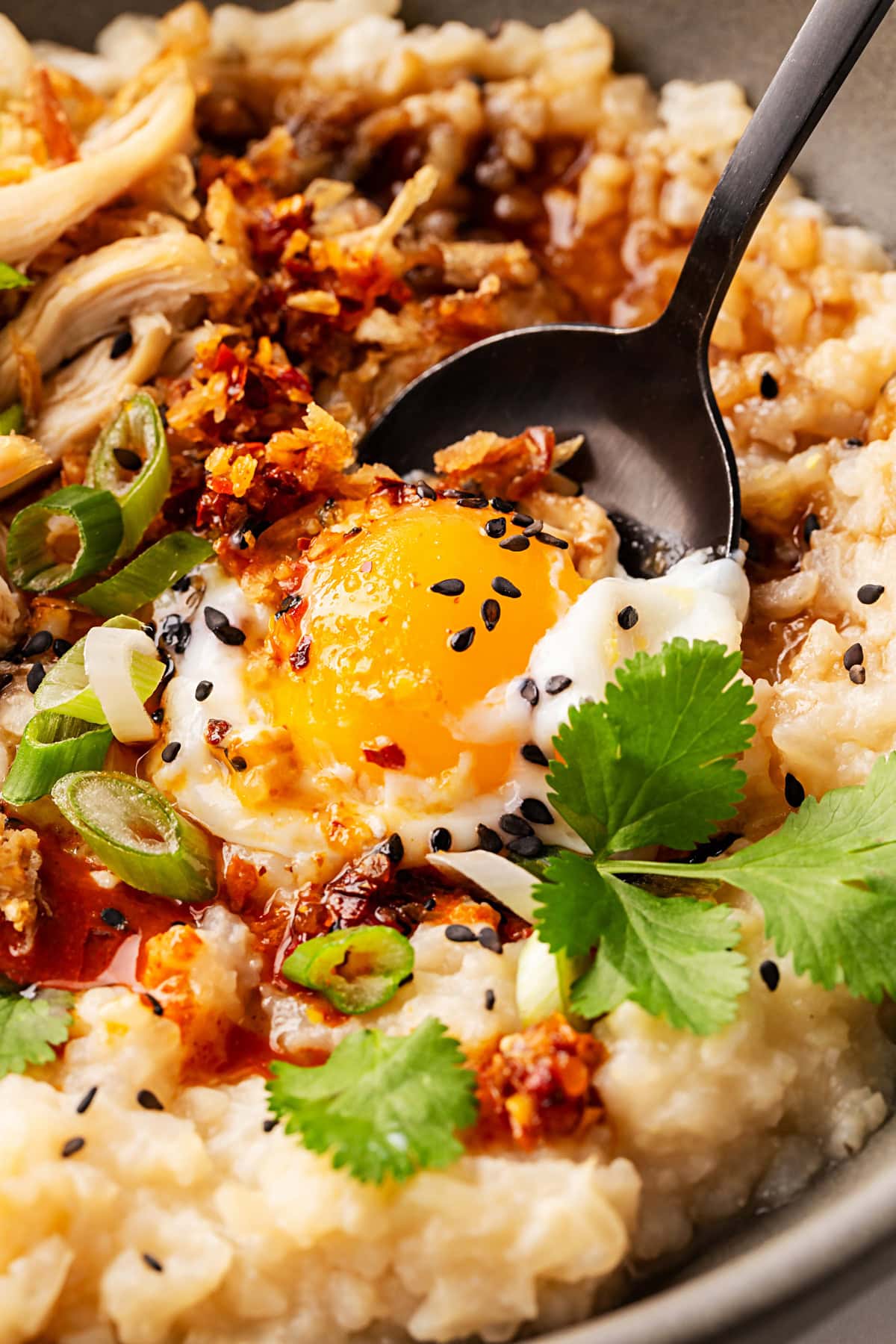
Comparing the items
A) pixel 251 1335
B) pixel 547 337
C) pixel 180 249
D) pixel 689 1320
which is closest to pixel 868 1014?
pixel 689 1320

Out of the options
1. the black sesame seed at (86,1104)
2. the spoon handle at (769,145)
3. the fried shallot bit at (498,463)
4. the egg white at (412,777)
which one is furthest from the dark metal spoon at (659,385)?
the black sesame seed at (86,1104)

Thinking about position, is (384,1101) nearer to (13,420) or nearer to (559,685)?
(559,685)

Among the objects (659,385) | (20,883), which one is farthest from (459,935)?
(659,385)

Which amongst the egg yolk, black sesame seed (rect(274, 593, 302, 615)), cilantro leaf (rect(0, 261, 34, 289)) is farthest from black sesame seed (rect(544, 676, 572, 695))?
cilantro leaf (rect(0, 261, 34, 289))

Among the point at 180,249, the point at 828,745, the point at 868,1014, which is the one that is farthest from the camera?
the point at 180,249

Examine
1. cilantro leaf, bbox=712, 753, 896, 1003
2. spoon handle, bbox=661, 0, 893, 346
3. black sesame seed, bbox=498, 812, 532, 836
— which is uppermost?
spoon handle, bbox=661, 0, 893, 346

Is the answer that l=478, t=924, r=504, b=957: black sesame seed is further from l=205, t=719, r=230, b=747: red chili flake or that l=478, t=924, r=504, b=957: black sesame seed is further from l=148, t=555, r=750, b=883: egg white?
l=205, t=719, r=230, b=747: red chili flake

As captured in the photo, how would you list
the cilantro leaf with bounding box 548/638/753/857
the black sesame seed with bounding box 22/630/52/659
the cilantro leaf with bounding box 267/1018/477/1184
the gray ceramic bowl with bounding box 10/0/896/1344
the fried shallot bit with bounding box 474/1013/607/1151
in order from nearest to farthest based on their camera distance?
the gray ceramic bowl with bounding box 10/0/896/1344
the cilantro leaf with bounding box 267/1018/477/1184
the fried shallot bit with bounding box 474/1013/607/1151
the cilantro leaf with bounding box 548/638/753/857
the black sesame seed with bounding box 22/630/52/659

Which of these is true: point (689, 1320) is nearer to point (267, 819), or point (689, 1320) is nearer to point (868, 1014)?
point (868, 1014)
